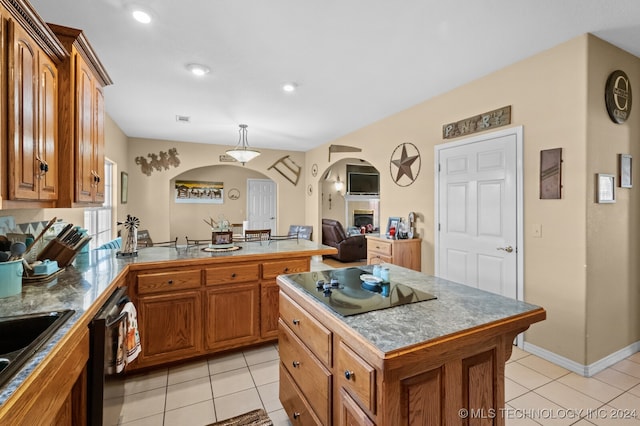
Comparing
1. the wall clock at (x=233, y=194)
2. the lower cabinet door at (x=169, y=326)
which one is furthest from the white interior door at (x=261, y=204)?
the lower cabinet door at (x=169, y=326)

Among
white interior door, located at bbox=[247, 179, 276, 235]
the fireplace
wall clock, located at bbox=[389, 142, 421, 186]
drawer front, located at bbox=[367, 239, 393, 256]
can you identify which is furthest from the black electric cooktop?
the fireplace

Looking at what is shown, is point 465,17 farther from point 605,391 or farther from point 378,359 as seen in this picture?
point 605,391

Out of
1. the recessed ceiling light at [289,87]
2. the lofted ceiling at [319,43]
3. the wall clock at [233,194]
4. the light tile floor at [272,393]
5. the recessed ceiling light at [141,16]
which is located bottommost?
the light tile floor at [272,393]

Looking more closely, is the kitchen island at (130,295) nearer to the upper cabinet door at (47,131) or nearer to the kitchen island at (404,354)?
the upper cabinet door at (47,131)

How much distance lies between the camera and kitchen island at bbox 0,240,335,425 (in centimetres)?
94

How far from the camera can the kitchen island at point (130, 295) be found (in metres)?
0.94

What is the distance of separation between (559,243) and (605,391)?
111cm

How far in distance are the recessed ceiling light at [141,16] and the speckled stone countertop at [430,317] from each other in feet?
7.19

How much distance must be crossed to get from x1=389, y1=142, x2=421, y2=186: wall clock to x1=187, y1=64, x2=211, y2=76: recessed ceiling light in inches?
106

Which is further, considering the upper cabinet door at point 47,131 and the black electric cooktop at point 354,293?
the upper cabinet door at point 47,131

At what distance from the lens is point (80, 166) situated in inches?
76.6

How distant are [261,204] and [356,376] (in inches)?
306

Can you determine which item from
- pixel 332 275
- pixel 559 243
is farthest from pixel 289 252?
pixel 559 243

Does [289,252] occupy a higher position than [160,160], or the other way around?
[160,160]
